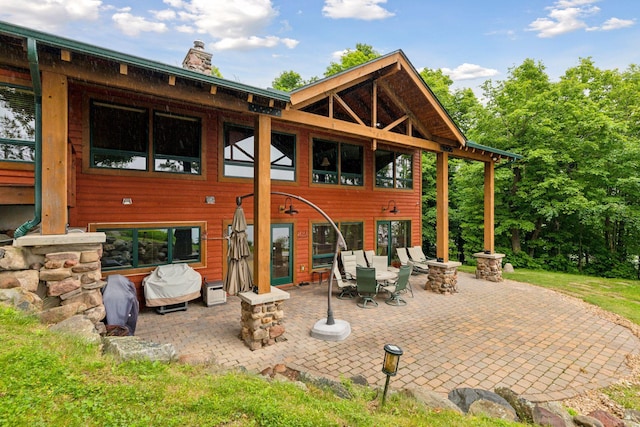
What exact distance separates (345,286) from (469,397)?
4246mm

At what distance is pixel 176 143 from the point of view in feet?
22.4

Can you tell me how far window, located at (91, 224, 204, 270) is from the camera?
6.18 metres

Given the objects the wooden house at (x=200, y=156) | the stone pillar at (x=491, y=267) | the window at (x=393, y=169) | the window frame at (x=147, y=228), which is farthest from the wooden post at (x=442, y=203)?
the window frame at (x=147, y=228)

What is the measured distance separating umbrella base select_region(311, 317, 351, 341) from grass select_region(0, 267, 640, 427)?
1.73 m

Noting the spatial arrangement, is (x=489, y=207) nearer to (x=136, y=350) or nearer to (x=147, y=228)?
(x=147, y=228)

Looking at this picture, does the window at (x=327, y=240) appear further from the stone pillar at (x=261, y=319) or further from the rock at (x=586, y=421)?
the rock at (x=586, y=421)

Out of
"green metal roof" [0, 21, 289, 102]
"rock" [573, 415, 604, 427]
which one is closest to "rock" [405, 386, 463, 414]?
"rock" [573, 415, 604, 427]

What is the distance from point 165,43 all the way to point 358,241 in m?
15.1

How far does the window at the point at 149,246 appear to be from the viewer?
6184 millimetres

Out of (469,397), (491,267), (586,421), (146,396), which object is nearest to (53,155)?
(146,396)

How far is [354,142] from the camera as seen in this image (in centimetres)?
990

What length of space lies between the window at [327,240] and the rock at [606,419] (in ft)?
22.1

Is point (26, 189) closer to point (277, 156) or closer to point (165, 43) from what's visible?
point (277, 156)

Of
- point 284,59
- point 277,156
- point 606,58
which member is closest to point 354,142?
point 277,156
